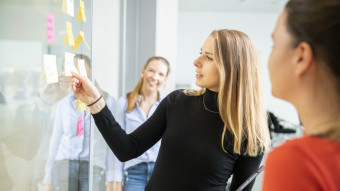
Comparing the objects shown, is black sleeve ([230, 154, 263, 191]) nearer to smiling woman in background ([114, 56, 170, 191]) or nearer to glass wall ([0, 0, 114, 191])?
glass wall ([0, 0, 114, 191])

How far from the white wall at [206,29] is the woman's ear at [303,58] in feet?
21.8

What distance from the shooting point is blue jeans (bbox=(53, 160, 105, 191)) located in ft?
4.67

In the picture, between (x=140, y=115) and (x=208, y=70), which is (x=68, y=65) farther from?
(x=140, y=115)

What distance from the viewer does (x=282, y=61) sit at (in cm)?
54

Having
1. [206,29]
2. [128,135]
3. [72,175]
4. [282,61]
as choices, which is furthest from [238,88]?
[206,29]

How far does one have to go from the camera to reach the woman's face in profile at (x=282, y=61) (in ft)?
1.75

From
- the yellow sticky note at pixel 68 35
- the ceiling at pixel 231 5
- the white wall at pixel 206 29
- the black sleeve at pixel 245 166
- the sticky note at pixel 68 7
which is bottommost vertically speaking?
the black sleeve at pixel 245 166

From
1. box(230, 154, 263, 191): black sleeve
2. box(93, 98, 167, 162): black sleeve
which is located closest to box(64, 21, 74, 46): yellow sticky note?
box(93, 98, 167, 162): black sleeve

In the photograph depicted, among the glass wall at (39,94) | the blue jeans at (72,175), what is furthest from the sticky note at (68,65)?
the blue jeans at (72,175)

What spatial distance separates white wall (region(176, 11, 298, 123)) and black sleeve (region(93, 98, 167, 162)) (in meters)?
5.93

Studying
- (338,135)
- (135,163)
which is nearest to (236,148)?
(338,135)

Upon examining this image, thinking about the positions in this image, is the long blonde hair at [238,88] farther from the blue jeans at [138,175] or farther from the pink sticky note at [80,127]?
the blue jeans at [138,175]

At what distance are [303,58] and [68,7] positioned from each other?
1.02 m

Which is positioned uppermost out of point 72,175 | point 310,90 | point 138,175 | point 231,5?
point 231,5
